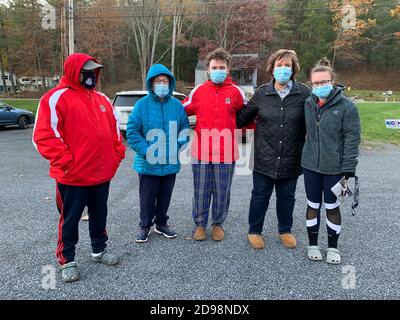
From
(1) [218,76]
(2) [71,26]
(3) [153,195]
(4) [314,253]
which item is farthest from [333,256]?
(2) [71,26]

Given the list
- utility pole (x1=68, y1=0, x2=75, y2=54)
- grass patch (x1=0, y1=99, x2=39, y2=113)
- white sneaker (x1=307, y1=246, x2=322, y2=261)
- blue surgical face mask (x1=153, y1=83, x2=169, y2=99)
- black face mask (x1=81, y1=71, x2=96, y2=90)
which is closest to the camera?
black face mask (x1=81, y1=71, x2=96, y2=90)

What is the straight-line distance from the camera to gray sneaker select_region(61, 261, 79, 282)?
2.77m

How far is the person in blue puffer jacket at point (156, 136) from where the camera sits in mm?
3326

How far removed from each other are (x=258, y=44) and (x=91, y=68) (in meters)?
37.8

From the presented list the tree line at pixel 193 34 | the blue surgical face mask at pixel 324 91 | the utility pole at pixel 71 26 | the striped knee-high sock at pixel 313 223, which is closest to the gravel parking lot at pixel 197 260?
the striped knee-high sock at pixel 313 223

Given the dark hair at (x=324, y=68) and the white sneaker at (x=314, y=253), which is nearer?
the dark hair at (x=324, y=68)

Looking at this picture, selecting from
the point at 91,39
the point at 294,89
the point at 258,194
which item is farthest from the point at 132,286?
the point at 91,39

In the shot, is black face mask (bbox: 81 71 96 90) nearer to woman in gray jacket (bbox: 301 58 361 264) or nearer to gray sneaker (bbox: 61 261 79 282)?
gray sneaker (bbox: 61 261 79 282)

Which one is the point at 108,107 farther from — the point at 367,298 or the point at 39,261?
the point at 367,298

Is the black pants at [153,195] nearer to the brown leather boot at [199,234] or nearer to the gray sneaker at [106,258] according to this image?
the brown leather boot at [199,234]

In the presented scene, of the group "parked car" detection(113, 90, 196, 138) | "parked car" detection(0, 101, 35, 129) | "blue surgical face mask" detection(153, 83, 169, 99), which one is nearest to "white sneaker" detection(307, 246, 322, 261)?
"blue surgical face mask" detection(153, 83, 169, 99)

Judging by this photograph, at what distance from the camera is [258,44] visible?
37656 mm

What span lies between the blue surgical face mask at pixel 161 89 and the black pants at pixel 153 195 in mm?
844

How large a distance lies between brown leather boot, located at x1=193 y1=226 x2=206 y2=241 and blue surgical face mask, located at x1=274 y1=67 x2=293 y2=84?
1.78m
